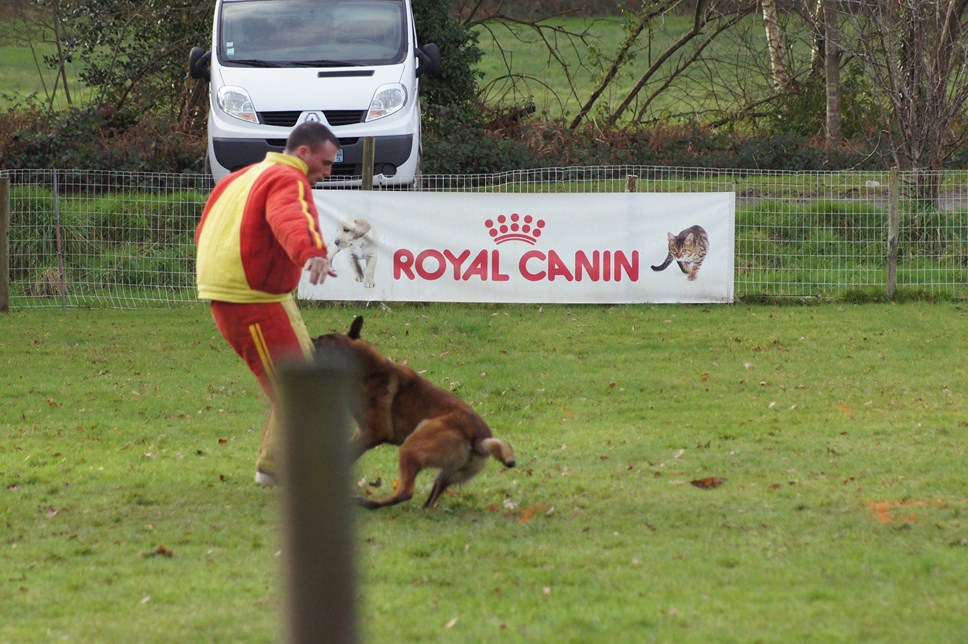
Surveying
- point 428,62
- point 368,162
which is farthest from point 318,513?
point 428,62

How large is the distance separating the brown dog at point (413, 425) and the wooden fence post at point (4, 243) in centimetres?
869

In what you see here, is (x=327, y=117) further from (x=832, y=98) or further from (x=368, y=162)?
(x=832, y=98)

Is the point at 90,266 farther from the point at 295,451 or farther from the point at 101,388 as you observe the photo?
the point at 295,451

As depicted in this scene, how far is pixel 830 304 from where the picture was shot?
13.7m

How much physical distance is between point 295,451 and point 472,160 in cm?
1775

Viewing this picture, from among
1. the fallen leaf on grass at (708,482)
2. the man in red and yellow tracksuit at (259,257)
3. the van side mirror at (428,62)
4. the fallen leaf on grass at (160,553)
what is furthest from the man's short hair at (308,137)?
the van side mirror at (428,62)

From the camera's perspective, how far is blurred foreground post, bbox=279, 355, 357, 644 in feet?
4.14

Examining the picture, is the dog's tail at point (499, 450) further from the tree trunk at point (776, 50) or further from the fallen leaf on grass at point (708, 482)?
the tree trunk at point (776, 50)

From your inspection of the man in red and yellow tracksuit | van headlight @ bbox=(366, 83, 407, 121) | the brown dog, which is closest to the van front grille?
van headlight @ bbox=(366, 83, 407, 121)

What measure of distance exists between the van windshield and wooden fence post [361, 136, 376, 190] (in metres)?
1.78

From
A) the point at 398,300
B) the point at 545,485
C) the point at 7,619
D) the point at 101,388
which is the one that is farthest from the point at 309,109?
A: the point at 7,619

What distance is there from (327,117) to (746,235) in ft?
16.9

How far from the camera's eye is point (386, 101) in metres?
14.5

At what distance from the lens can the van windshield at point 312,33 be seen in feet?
49.0
